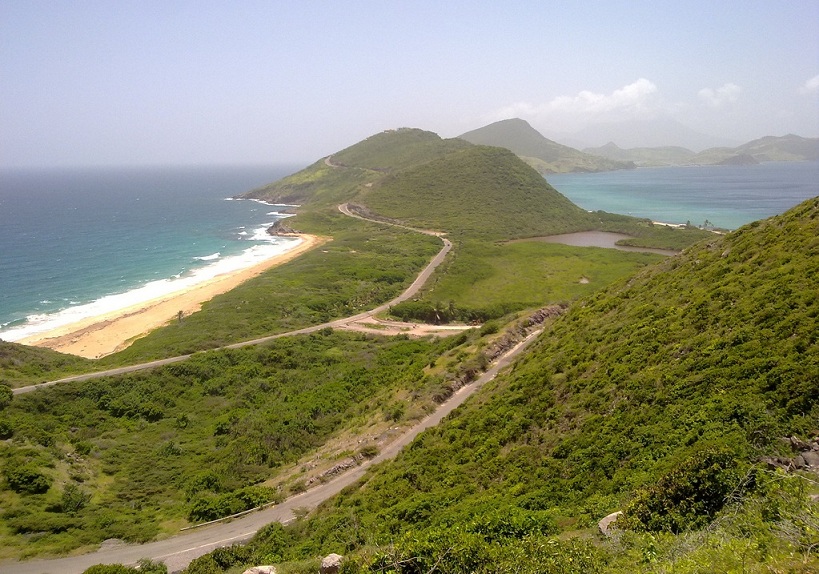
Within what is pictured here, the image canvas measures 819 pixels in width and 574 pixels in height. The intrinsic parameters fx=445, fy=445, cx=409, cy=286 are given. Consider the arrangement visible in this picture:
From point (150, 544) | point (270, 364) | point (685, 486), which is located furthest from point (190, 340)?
point (685, 486)

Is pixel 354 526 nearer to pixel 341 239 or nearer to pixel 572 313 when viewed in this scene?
pixel 572 313

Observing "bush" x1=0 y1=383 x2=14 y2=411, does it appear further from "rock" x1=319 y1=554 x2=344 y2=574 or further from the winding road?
"rock" x1=319 y1=554 x2=344 y2=574

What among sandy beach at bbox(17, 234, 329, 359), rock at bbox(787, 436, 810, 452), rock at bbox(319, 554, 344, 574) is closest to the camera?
rock at bbox(787, 436, 810, 452)

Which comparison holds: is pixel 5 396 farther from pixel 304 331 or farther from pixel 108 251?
pixel 108 251

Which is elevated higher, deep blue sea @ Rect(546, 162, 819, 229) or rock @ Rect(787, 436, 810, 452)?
deep blue sea @ Rect(546, 162, 819, 229)

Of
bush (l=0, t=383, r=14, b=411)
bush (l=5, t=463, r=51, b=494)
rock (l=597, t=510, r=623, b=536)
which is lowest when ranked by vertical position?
bush (l=5, t=463, r=51, b=494)

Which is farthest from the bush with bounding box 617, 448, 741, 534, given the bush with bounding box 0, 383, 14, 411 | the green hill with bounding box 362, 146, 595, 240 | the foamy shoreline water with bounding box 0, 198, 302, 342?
the green hill with bounding box 362, 146, 595, 240
